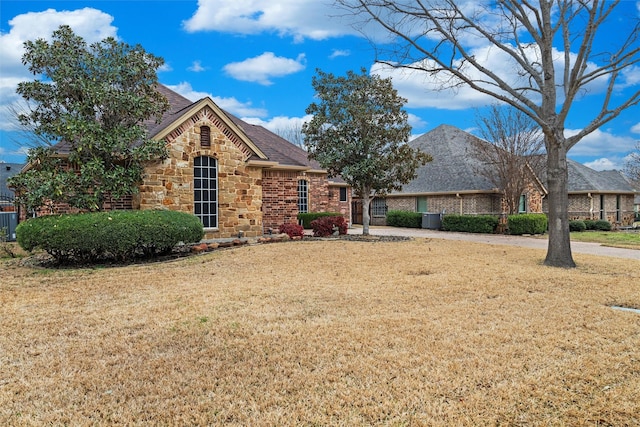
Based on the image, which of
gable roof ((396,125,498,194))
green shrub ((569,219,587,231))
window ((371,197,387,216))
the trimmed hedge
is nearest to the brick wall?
green shrub ((569,219,587,231))

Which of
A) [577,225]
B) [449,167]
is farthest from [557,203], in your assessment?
[449,167]

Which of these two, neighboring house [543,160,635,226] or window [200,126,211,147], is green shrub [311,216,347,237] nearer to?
window [200,126,211,147]

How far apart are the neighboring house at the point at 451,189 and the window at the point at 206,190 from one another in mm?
13370

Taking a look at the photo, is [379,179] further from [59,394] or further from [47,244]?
[59,394]

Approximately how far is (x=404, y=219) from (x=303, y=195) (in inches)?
293

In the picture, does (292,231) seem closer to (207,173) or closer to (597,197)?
(207,173)

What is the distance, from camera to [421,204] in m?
27.5

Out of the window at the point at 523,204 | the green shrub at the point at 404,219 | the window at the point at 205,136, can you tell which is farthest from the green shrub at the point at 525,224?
the window at the point at 205,136

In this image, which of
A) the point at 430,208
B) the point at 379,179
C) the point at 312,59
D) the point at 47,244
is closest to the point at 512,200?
the point at 430,208

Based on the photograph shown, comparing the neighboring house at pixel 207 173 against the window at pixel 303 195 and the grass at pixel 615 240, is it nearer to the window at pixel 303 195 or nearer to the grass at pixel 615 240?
the window at pixel 303 195

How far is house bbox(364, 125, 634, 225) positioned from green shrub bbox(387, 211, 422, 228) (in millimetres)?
1589

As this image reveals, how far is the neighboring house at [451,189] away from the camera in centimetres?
2406

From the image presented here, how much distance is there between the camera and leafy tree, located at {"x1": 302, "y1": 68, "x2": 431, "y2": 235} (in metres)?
15.9

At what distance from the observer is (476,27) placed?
1106cm
